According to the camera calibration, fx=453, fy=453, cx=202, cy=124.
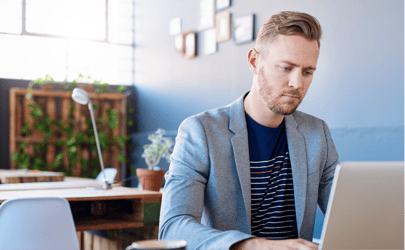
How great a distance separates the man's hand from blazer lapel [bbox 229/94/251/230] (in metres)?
0.35

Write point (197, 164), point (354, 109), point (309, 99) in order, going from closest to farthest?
point (197, 164), point (354, 109), point (309, 99)

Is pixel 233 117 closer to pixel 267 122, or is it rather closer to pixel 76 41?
pixel 267 122

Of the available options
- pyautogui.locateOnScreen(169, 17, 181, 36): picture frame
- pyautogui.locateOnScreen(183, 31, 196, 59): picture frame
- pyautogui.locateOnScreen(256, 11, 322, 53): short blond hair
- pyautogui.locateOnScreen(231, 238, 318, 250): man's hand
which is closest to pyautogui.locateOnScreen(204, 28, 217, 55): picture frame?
pyautogui.locateOnScreen(183, 31, 196, 59): picture frame

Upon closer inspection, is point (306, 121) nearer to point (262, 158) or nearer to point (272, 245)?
point (262, 158)

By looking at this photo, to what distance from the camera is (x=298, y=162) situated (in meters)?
1.60

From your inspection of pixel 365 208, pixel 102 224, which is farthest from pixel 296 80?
pixel 102 224

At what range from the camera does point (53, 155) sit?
6840 mm

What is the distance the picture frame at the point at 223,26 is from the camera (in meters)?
5.05

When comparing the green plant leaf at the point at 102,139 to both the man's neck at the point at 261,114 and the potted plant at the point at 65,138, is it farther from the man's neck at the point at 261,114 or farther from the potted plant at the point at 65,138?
the man's neck at the point at 261,114

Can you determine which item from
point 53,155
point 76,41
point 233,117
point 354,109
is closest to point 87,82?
point 76,41

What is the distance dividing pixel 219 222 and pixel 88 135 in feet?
19.4

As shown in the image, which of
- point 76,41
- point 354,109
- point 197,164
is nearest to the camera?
point 197,164

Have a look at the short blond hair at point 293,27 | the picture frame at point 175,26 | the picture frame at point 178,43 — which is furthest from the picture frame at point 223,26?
the short blond hair at point 293,27

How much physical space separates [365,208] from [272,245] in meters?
0.27
